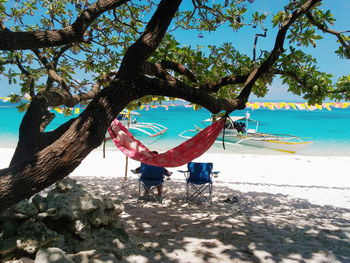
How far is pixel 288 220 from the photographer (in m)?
3.75

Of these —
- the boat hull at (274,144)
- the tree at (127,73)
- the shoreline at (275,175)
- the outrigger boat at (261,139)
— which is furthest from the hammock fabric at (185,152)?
the boat hull at (274,144)

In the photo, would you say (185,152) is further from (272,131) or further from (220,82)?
(272,131)

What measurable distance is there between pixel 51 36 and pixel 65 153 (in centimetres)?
105

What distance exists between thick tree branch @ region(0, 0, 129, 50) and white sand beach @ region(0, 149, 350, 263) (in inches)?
80.6

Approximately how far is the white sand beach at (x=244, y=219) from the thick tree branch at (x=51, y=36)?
205cm

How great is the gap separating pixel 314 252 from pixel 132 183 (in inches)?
165

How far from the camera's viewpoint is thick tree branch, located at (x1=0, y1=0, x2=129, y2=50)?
1.87 metres

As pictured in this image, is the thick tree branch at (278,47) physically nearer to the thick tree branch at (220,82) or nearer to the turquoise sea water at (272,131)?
the thick tree branch at (220,82)

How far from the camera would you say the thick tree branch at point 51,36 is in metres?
1.87

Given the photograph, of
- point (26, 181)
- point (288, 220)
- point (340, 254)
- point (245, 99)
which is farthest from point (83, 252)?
point (288, 220)

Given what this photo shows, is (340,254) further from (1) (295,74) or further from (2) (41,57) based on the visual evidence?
(2) (41,57)

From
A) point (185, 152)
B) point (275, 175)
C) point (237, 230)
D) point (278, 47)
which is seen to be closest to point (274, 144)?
point (275, 175)

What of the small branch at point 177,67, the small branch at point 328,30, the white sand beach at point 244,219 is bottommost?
the white sand beach at point 244,219

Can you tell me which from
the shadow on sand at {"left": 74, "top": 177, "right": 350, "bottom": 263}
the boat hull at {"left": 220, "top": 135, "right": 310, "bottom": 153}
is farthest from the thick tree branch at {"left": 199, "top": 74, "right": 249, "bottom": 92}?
the boat hull at {"left": 220, "top": 135, "right": 310, "bottom": 153}
